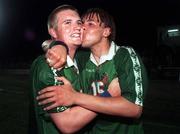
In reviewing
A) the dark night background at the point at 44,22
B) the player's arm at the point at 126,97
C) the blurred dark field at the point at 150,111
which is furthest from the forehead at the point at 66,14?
the dark night background at the point at 44,22

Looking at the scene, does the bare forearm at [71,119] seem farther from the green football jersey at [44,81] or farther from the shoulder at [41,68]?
the shoulder at [41,68]

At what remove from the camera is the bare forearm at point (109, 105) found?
2.63 meters

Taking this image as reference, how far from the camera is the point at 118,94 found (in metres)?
2.85

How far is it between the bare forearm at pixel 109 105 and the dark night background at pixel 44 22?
36.1m

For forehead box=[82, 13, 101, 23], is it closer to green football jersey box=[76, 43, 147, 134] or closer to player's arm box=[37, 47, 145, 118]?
green football jersey box=[76, 43, 147, 134]

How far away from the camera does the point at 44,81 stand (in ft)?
8.63

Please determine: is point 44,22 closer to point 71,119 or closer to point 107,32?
point 107,32

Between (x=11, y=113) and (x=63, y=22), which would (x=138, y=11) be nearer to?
(x=11, y=113)

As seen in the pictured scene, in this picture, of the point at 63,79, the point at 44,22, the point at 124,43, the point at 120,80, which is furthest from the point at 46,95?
the point at 44,22

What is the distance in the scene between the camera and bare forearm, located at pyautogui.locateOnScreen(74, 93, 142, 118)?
2.63m

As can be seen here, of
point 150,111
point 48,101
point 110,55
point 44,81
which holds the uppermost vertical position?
point 110,55

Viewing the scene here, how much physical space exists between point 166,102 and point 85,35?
11.2 m

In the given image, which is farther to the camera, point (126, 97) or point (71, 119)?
point (126, 97)

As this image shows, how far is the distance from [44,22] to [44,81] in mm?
52712
